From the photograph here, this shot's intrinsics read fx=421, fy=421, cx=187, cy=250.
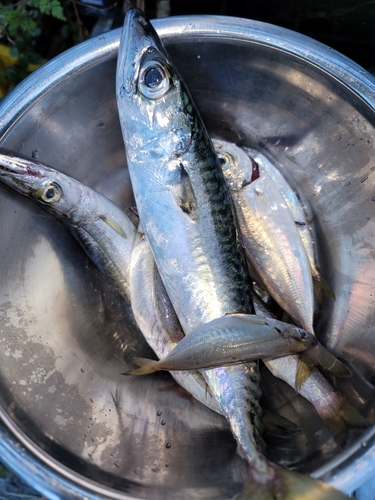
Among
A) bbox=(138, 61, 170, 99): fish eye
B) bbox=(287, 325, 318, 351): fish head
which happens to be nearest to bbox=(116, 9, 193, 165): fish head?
bbox=(138, 61, 170, 99): fish eye

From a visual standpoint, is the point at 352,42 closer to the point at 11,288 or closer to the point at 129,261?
the point at 129,261

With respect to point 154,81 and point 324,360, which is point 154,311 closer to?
point 324,360

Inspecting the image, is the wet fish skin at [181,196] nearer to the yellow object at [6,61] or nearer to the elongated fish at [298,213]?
the elongated fish at [298,213]

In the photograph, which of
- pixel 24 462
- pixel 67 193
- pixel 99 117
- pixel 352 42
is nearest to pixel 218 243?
pixel 67 193

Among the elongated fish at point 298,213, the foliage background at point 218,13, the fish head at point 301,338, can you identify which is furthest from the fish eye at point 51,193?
the foliage background at point 218,13

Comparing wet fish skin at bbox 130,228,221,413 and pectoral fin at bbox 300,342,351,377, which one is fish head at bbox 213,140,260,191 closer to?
wet fish skin at bbox 130,228,221,413

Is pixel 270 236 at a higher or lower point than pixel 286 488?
higher

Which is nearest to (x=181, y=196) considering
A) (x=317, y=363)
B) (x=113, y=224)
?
(x=113, y=224)
